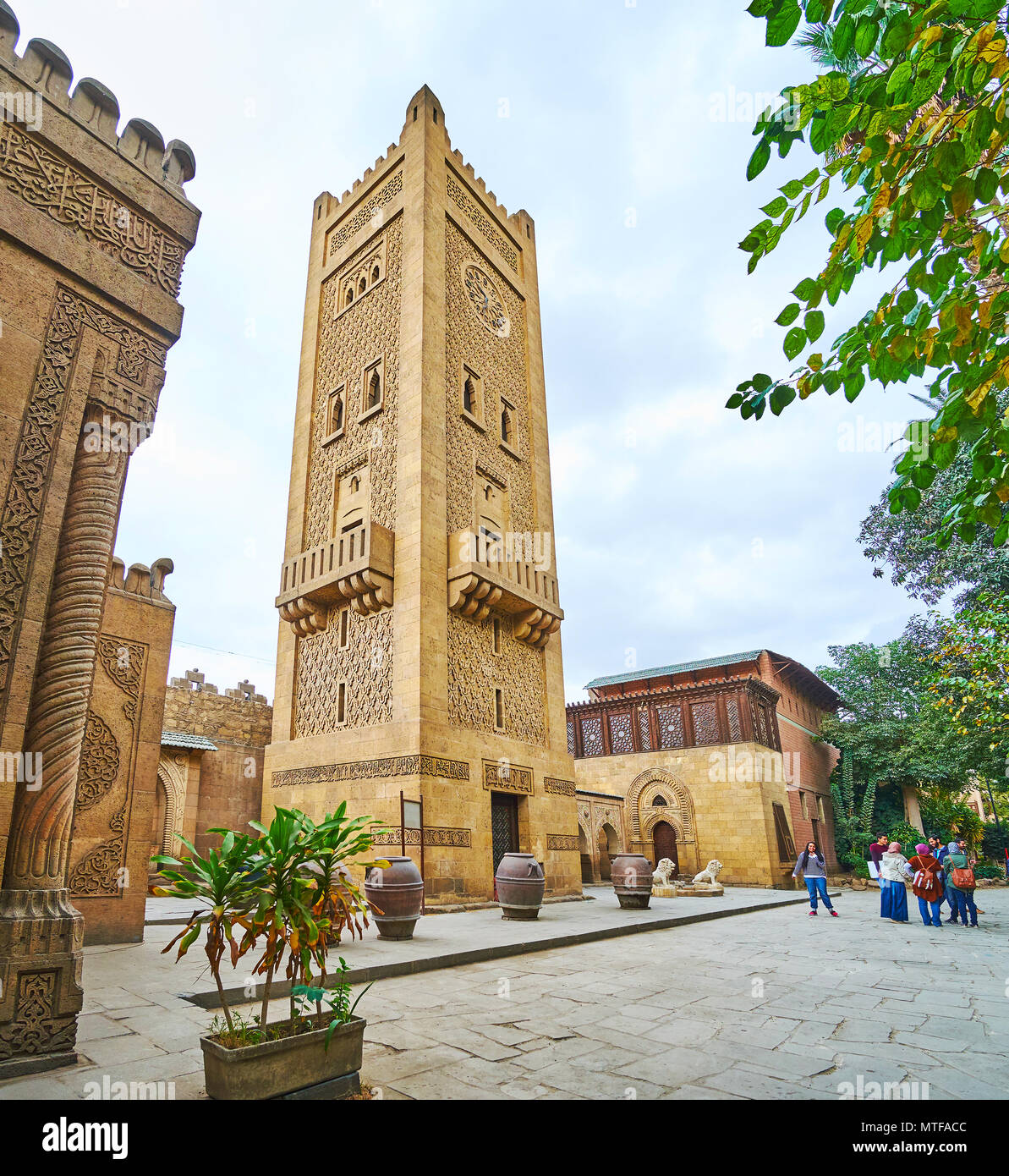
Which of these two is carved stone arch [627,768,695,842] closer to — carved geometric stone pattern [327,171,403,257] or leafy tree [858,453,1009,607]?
leafy tree [858,453,1009,607]

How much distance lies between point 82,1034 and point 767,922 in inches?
407

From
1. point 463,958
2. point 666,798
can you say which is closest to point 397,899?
point 463,958

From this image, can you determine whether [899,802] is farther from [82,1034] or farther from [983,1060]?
[82,1034]

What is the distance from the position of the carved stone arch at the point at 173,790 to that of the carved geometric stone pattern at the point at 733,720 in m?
15.5

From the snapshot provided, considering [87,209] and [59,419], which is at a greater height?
[87,209]

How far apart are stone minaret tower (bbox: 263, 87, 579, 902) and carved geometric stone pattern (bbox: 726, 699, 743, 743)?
8.37m

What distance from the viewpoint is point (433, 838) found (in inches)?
425

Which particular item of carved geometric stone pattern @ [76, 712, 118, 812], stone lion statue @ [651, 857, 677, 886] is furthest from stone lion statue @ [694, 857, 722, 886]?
carved geometric stone pattern @ [76, 712, 118, 812]

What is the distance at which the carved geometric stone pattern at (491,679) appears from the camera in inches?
491

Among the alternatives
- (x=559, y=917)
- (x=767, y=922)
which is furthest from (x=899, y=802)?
(x=559, y=917)

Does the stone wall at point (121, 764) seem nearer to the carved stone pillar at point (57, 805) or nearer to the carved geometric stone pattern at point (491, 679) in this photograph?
the carved stone pillar at point (57, 805)

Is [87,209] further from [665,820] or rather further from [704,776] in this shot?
[665,820]

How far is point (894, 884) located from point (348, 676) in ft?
34.8

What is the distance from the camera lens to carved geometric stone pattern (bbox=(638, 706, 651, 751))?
22.8 metres
